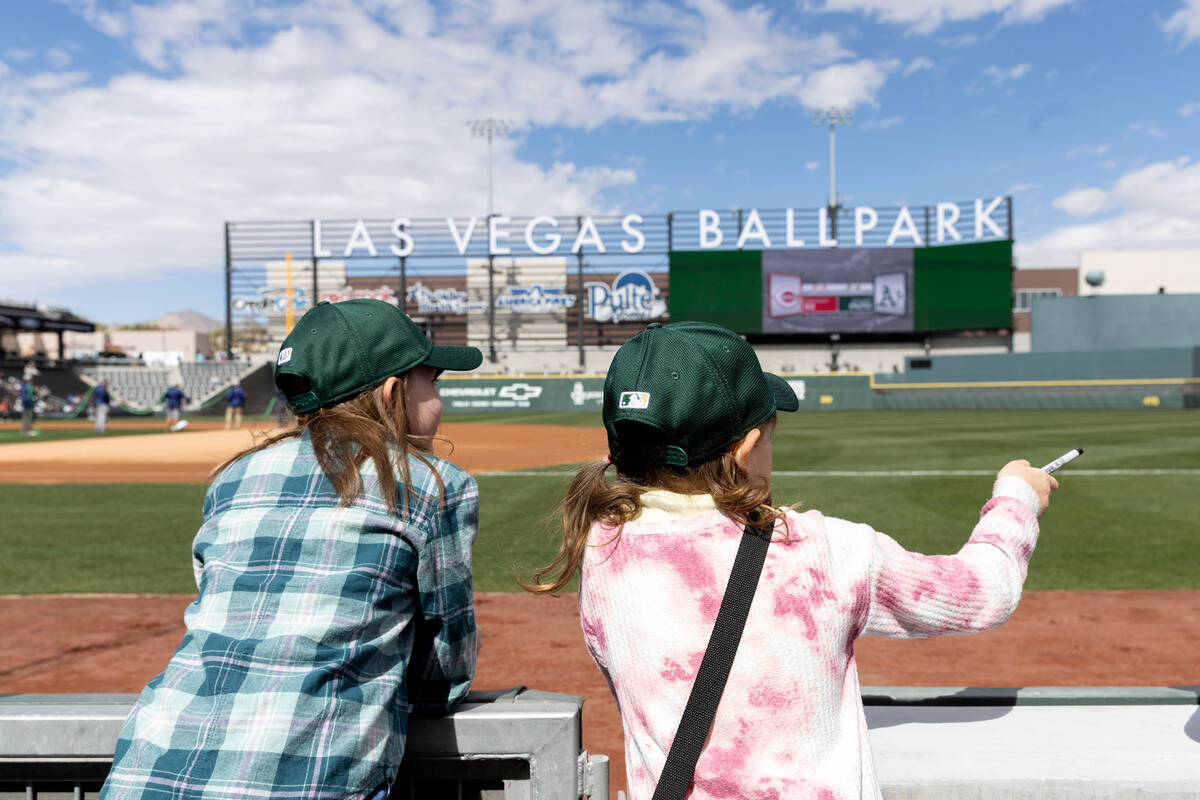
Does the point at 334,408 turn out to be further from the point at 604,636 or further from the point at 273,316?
the point at 273,316

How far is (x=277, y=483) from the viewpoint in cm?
179

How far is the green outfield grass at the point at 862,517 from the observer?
7.33 metres

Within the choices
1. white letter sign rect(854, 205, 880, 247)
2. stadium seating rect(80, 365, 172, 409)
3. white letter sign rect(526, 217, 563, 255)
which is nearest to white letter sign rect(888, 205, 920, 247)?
white letter sign rect(854, 205, 880, 247)

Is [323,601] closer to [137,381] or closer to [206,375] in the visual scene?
[206,375]

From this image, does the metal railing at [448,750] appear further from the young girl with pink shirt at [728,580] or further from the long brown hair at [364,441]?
the long brown hair at [364,441]

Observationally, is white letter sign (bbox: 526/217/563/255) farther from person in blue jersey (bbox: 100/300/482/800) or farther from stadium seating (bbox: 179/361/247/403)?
person in blue jersey (bbox: 100/300/482/800)

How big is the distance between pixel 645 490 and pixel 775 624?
349 mm

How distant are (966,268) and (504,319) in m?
26.2

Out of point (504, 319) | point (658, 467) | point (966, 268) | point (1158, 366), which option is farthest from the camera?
point (504, 319)

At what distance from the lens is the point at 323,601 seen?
5.34 feet

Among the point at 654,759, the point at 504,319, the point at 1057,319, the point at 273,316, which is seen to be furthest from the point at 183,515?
the point at 273,316

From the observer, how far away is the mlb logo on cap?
155 centimetres

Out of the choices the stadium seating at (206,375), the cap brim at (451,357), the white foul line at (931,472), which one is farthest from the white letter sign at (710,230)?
the cap brim at (451,357)

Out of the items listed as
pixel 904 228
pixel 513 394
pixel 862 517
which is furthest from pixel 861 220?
pixel 862 517
